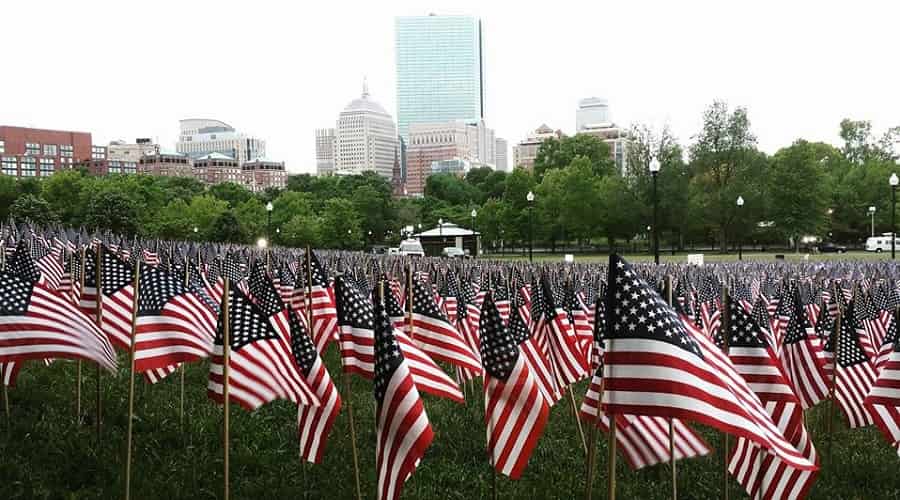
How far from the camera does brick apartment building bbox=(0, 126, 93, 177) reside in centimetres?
18538

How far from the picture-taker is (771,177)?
2736 inches

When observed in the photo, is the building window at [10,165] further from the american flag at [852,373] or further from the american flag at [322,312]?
the american flag at [852,373]

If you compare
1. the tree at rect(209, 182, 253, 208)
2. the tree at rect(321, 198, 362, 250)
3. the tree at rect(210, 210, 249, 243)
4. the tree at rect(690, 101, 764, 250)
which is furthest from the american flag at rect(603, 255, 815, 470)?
the tree at rect(209, 182, 253, 208)

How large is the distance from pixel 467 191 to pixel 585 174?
56777 millimetres

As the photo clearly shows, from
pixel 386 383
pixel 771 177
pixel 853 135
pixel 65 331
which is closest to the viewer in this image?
pixel 386 383

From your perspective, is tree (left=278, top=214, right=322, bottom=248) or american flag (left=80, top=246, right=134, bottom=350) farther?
tree (left=278, top=214, right=322, bottom=248)

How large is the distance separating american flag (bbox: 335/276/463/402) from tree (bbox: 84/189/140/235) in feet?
146

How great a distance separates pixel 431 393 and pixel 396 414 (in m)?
1.73

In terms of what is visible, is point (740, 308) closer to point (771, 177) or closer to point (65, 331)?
point (65, 331)

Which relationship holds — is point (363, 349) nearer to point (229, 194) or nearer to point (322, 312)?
point (322, 312)

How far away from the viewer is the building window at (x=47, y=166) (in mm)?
192625

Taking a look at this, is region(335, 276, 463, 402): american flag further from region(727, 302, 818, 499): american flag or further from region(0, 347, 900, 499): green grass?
region(727, 302, 818, 499): american flag

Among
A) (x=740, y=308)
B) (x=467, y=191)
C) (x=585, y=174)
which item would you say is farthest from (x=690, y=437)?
(x=467, y=191)

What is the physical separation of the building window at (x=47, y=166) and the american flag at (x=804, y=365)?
215147mm
